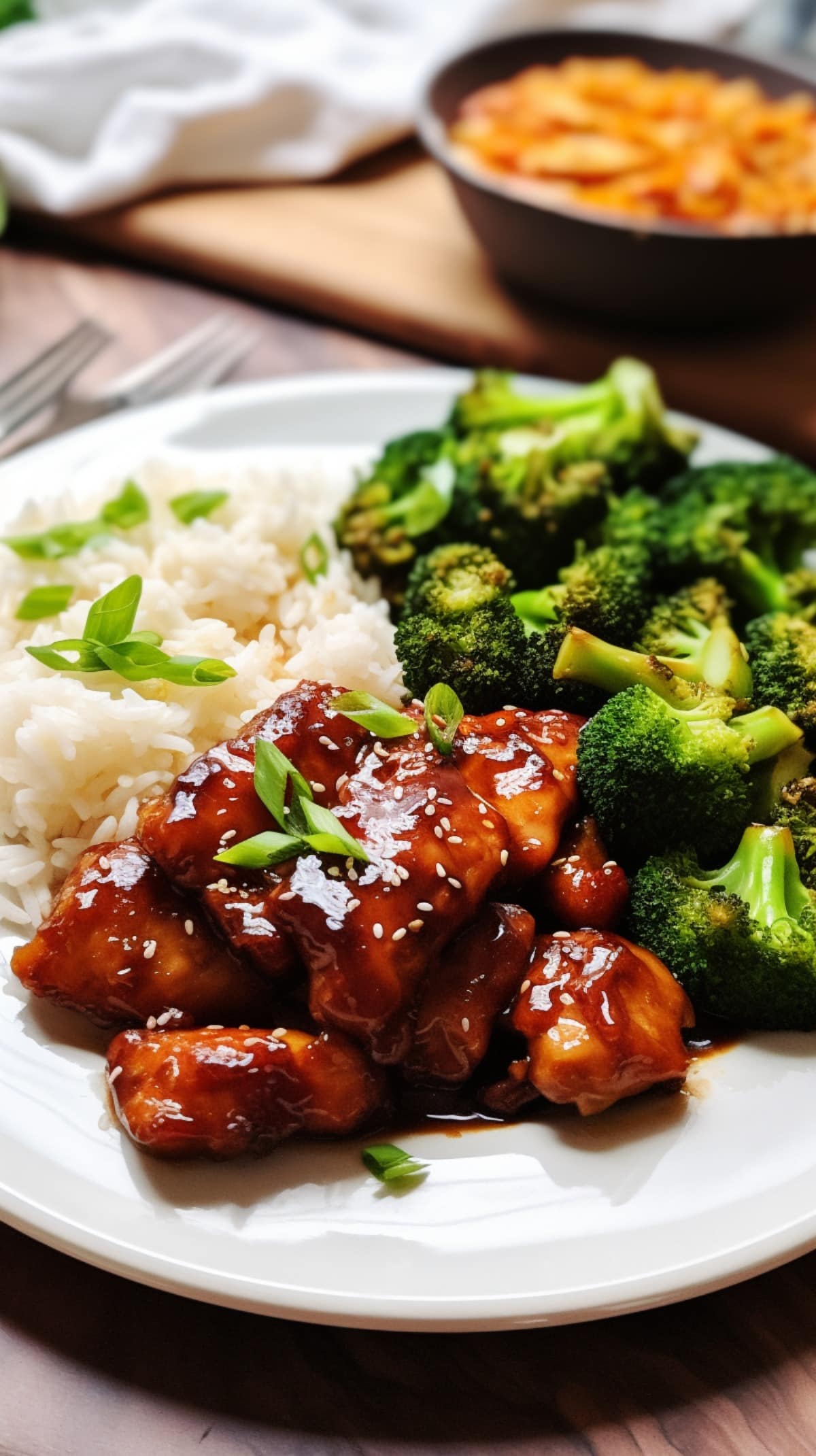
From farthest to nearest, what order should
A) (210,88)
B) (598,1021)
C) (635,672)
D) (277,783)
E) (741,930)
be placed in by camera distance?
(210,88)
(635,672)
(741,930)
(277,783)
(598,1021)

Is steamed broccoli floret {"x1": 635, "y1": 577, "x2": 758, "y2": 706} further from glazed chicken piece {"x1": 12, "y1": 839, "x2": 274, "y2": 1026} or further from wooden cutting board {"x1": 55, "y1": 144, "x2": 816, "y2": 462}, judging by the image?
wooden cutting board {"x1": 55, "y1": 144, "x2": 816, "y2": 462}

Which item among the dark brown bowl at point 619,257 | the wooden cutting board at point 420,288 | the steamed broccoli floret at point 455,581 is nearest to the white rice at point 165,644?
the steamed broccoli floret at point 455,581

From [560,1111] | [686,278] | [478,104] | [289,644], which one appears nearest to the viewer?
[560,1111]

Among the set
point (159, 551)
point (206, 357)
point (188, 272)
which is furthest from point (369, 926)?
point (188, 272)

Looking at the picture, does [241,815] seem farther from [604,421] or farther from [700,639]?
[604,421]

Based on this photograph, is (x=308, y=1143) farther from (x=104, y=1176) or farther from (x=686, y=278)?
(x=686, y=278)

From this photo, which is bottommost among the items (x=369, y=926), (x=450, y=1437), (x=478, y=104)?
(x=450, y=1437)

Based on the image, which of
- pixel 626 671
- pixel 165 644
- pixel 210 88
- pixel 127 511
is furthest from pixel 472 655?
pixel 210 88
